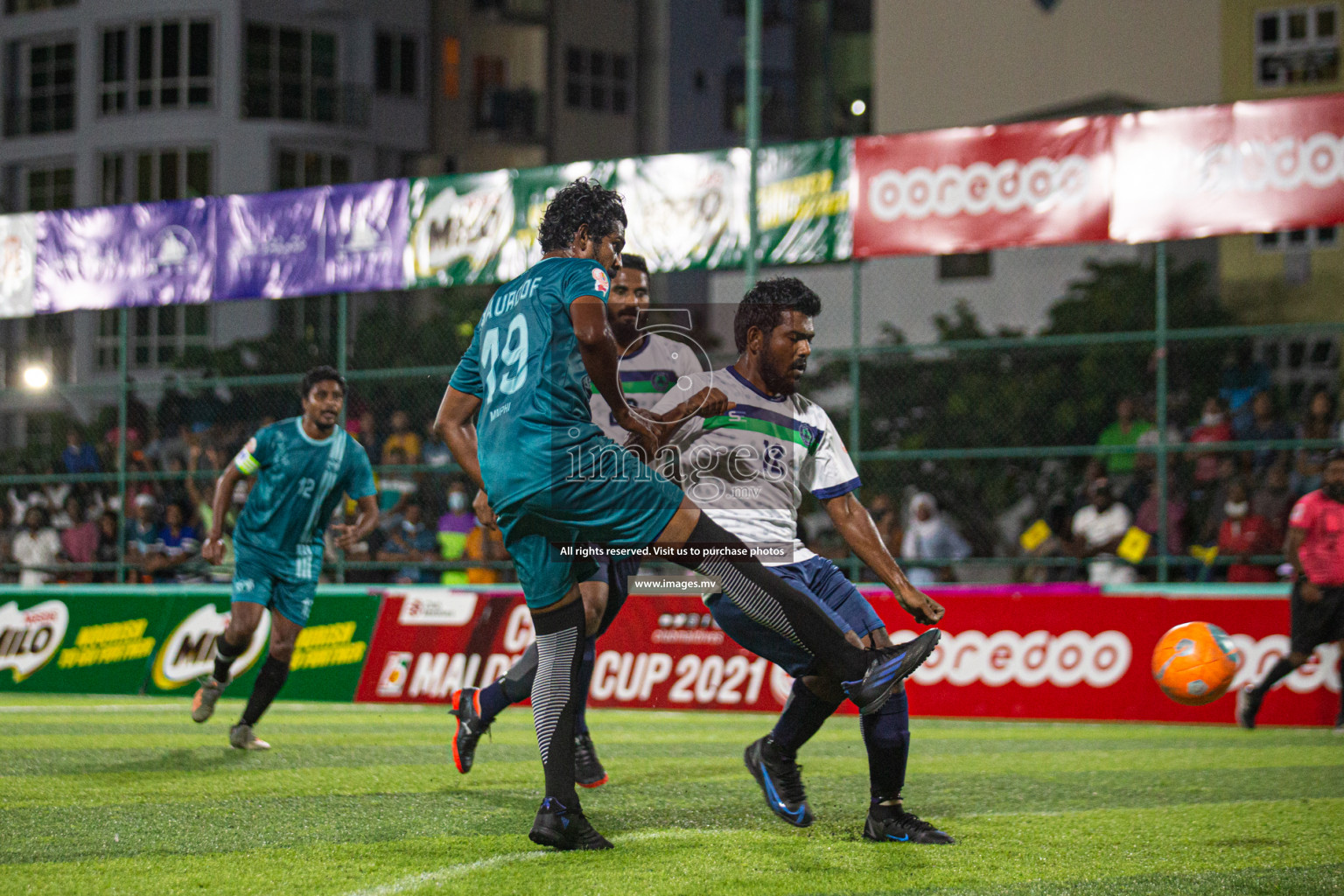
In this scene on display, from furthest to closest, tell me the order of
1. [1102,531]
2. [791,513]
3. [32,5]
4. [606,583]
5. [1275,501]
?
[32,5]
[1102,531]
[1275,501]
[606,583]
[791,513]

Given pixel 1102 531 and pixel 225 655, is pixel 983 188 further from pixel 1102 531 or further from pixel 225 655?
pixel 225 655

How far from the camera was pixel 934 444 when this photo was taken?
752 inches

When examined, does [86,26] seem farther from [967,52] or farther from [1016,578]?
[1016,578]

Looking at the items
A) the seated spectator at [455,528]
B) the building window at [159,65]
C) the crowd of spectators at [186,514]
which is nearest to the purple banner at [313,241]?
the crowd of spectators at [186,514]

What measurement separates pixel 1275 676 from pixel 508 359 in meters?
7.37

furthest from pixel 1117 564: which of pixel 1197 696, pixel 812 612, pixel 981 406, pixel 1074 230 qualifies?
pixel 812 612

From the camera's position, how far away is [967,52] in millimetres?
29453

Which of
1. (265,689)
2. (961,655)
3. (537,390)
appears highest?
(537,390)

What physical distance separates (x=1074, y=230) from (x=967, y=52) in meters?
18.1

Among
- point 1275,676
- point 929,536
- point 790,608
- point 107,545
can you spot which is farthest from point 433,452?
point 790,608

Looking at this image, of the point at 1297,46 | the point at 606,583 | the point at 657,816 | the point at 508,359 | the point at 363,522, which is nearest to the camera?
the point at 508,359

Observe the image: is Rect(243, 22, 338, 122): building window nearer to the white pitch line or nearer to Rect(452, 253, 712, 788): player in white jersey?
Rect(452, 253, 712, 788): player in white jersey

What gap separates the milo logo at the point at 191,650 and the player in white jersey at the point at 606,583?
7.13 meters

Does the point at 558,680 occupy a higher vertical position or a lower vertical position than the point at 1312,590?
higher
